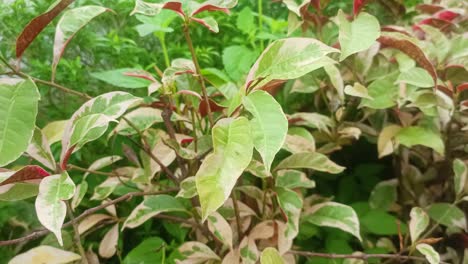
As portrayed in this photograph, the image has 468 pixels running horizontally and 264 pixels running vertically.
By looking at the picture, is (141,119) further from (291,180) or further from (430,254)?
(430,254)

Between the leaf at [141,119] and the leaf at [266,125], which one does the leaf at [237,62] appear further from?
the leaf at [266,125]

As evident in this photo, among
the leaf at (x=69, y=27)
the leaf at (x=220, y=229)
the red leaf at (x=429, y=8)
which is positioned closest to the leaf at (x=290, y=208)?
the leaf at (x=220, y=229)

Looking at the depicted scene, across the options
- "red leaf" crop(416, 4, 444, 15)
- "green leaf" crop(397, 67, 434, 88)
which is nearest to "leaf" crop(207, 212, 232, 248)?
"green leaf" crop(397, 67, 434, 88)

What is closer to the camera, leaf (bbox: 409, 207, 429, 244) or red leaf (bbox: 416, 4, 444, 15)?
leaf (bbox: 409, 207, 429, 244)

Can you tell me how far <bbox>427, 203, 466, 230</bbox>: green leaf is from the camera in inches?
39.1

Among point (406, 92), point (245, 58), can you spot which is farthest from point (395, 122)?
point (245, 58)

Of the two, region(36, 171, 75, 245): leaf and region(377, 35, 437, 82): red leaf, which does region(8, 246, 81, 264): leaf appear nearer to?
region(36, 171, 75, 245): leaf

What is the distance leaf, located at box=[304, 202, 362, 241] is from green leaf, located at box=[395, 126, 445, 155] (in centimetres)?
19

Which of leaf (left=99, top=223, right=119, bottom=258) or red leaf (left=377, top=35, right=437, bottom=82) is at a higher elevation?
red leaf (left=377, top=35, right=437, bottom=82)

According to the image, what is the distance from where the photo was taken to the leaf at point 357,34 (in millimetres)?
729

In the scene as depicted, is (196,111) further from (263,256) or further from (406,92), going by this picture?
(406,92)

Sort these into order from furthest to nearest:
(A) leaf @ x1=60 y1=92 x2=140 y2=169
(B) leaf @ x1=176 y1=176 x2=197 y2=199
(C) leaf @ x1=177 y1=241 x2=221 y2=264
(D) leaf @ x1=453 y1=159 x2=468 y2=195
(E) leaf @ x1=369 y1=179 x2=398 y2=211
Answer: (E) leaf @ x1=369 y1=179 x2=398 y2=211 → (D) leaf @ x1=453 y1=159 x2=468 y2=195 → (C) leaf @ x1=177 y1=241 x2=221 y2=264 → (B) leaf @ x1=176 y1=176 x2=197 y2=199 → (A) leaf @ x1=60 y1=92 x2=140 y2=169

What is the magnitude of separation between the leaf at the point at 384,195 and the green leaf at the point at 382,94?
0.78 feet

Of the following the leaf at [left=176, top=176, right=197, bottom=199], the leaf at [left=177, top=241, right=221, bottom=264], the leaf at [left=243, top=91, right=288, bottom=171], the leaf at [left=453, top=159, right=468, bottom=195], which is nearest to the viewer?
the leaf at [left=243, top=91, right=288, bottom=171]
